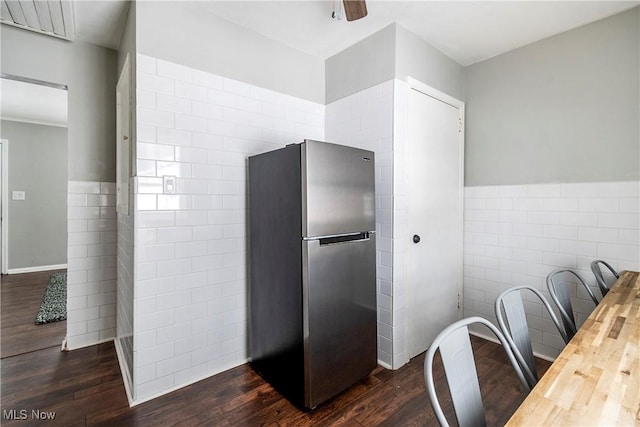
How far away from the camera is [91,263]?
8.49 feet

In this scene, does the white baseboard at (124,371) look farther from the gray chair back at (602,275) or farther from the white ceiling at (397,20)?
the gray chair back at (602,275)

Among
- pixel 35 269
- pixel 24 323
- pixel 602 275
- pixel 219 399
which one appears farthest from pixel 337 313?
pixel 35 269

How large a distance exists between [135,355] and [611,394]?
2221 mm

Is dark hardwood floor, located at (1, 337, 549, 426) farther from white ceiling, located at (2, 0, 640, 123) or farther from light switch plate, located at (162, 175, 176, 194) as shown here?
white ceiling, located at (2, 0, 640, 123)

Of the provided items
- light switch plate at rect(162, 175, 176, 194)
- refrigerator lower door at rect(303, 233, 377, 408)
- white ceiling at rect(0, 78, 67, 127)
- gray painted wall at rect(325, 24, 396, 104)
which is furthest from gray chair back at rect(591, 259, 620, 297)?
white ceiling at rect(0, 78, 67, 127)

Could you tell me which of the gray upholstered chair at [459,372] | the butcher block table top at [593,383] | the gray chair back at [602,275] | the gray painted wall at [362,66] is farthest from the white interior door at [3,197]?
the gray chair back at [602,275]

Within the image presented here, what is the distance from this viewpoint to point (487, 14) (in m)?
2.14

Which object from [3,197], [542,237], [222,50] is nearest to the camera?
[222,50]

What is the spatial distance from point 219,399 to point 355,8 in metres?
2.45

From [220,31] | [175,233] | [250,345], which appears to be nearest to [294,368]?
[250,345]

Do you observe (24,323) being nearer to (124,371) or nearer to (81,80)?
(124,371)

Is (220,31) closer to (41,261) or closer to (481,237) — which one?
(481,237)

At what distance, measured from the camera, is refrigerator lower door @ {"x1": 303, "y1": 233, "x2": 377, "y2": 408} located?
1767 millimetres

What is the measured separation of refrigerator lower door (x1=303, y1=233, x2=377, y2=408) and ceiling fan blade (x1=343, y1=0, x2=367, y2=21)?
1.30m
